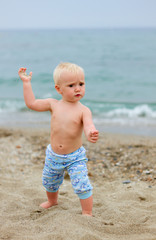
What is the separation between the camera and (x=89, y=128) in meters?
2.94

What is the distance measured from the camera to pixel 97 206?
3.64 meters

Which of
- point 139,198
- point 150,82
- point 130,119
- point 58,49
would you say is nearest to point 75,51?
point 58,49

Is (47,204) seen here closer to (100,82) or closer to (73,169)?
(73,169)

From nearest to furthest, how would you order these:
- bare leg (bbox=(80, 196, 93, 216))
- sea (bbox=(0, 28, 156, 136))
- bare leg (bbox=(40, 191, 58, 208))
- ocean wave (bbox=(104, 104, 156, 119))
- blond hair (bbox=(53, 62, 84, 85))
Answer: blond hair (bbox=(53, 62, 84, 85)) < bare leg (bbox=(80, 196, 93, 216)) < bare leg (bbox=(40, 191, 58, 208)) < sea (bbox=(0, 28, 156, 136)) < ocean wave (bbox=(104, 104, 156, 119))

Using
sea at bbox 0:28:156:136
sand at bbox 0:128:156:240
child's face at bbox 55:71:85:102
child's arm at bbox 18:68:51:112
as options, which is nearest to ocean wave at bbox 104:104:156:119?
sea at bbox 0:28:156:136

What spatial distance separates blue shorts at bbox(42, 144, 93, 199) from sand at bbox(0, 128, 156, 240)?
0.25 meters

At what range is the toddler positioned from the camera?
3.08 metres

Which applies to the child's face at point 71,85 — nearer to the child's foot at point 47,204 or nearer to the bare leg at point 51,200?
the bare leg at point 51,200

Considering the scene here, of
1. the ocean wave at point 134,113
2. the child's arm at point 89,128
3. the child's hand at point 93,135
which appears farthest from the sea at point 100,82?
the child's hand at point 93,135

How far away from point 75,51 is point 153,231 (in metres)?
20.9

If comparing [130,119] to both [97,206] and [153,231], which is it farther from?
[153,231]

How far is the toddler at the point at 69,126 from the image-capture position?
3.08 metres

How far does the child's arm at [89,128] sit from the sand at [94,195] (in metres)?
0.77

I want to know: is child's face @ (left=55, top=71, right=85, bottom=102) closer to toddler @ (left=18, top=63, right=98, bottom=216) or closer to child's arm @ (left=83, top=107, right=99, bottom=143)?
toddler @ (left=18, top=63, right=98, bottom=216)
